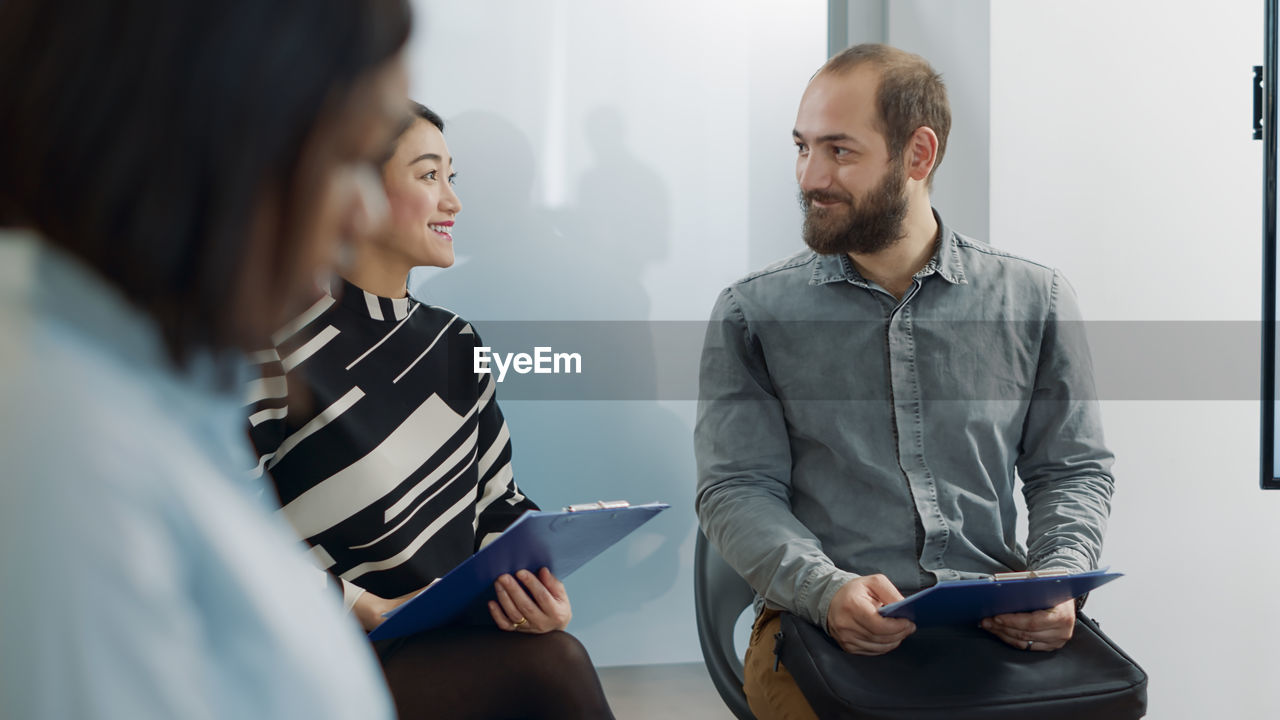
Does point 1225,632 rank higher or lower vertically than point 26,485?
lower

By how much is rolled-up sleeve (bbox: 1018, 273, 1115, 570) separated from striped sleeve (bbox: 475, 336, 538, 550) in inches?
32.9

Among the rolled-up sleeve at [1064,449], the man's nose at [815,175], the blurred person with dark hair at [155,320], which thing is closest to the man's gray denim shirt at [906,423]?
the rolled-up sleeve at [1064,449]

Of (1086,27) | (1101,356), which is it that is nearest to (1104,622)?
(1101,356)

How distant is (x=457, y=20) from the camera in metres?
2.25

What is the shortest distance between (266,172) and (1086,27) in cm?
221

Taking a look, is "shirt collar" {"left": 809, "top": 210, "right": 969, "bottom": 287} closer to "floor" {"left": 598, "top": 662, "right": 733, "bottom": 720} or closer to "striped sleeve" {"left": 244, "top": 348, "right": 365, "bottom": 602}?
"striped sleeve" {"left": 244, "top": 348, "right": 365, "bottom": 602}

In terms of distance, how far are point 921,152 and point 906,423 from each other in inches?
19.9

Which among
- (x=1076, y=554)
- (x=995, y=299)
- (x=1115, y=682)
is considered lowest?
(x=1115, y=682)

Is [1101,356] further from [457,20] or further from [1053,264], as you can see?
[457,20]

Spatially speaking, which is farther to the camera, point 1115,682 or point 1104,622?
point 1104,622

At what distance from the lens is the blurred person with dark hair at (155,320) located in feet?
1.10

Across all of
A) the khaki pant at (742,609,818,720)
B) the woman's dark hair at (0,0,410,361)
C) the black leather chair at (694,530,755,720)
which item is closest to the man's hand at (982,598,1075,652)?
the khaki pant at (742,609,818,720)

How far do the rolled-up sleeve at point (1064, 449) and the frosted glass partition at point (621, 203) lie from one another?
3.00ft

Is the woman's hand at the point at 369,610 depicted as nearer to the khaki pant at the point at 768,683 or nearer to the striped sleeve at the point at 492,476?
the striped sleeve at the point at 492,476
